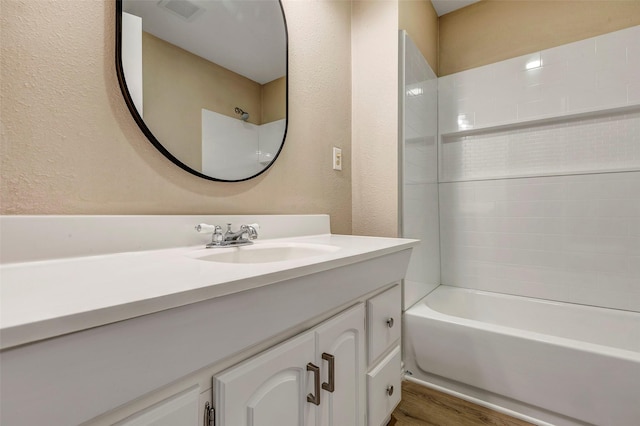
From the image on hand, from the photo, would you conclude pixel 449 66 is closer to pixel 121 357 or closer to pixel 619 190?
pixel 619 190

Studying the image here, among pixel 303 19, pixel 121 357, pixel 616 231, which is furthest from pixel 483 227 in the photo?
pixel 121 357

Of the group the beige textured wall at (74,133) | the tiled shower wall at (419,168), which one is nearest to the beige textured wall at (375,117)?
the tiled shower wall at (419,168)

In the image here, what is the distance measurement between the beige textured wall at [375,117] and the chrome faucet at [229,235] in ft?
2.63

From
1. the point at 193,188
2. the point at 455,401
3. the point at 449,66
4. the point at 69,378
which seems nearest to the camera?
the point at 69,378

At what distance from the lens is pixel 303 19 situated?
137cm

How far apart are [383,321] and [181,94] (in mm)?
1023

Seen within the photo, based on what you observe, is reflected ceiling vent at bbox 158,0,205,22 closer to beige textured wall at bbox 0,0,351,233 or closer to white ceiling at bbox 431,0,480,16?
beige textured wall at bbox 0,0,351,233

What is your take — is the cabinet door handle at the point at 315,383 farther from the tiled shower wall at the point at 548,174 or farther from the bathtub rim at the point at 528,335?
the tiled shower wall at the point at 548,174

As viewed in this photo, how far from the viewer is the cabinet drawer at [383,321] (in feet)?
3.11

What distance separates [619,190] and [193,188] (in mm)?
2184

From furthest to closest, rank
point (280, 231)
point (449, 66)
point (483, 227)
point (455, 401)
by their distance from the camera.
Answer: point (449, 66), point (483, 227), point (455, 401), point (280, 231)

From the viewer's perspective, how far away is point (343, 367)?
81 centimetres

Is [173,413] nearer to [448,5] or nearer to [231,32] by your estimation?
[231,32]

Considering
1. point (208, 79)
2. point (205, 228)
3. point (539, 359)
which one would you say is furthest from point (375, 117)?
point (539, 359)
